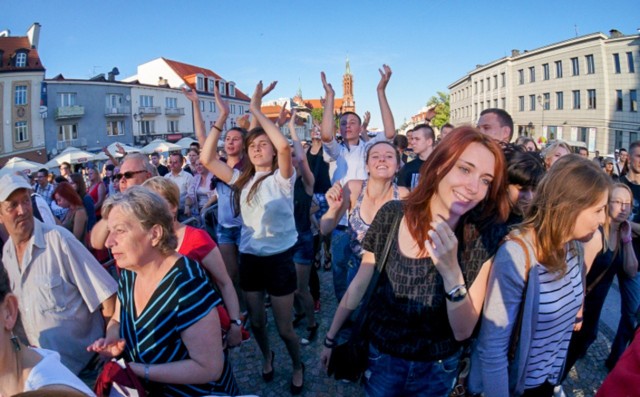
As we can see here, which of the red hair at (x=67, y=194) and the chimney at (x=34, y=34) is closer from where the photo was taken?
the red hair at (x=67, y=194)

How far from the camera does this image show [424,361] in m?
1.91

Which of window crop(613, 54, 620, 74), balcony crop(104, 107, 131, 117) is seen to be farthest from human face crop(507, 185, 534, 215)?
balcony crop(104, 107, 131, 117)

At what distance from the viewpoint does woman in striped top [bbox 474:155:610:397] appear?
1.77 meters

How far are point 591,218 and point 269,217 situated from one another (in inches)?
94.0

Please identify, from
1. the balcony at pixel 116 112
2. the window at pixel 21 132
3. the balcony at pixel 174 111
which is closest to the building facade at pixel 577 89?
the balcony at pixel 116 112

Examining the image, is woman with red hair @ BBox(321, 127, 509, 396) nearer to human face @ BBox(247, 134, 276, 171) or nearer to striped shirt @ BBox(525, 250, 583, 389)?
striped shirt @ BBox(525, 250, 583, 389)

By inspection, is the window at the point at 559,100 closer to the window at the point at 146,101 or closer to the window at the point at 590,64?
the window at the point at 590,64

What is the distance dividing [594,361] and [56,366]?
4752 millimetres

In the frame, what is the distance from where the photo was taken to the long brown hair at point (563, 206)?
1803 millimetres

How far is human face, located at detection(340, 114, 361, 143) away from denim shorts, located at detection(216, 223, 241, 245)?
7.77 ft

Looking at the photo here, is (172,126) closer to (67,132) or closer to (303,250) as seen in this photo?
(67,132)

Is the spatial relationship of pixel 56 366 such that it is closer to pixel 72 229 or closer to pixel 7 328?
pixel 7 328

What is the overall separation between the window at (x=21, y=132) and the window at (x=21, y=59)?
4.94 meters

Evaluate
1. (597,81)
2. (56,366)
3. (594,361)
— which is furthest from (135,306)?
(597,81)
